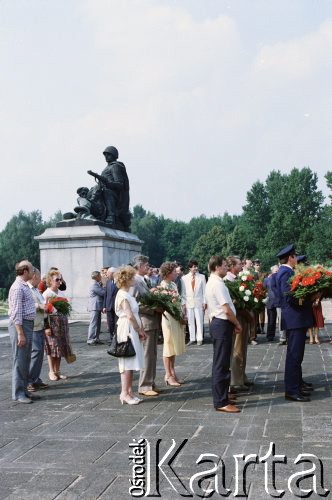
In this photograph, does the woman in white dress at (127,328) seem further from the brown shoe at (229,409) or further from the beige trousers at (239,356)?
the beige trousers at (239,356)

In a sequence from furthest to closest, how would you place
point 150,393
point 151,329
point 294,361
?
point 151,329, point 150,393, point 294,361

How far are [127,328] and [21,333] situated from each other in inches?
57.7

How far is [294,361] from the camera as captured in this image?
8.14 m

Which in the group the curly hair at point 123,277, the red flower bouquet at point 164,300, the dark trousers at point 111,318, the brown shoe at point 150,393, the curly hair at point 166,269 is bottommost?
the brown shoe at point 150,393

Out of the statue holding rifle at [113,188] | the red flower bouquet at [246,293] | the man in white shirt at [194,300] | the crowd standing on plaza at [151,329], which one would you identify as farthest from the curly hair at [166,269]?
the statue holding rifle at [113,188]

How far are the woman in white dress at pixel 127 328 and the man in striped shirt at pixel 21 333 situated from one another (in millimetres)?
1319

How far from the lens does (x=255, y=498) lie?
14.9 ft

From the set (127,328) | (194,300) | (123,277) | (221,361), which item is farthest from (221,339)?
(194,300)

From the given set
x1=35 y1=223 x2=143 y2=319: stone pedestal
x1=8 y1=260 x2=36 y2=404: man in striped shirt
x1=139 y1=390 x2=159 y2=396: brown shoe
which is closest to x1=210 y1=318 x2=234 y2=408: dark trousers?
x1=139 y1=390 x2=159 y2=396: brown shoe

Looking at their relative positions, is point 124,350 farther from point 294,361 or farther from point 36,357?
point 294,361

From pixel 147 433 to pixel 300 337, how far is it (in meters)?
2.69

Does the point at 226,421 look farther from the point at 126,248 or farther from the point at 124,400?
the point at 126,248

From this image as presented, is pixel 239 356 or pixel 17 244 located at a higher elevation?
pixel 17 244

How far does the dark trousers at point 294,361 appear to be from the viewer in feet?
26.7
